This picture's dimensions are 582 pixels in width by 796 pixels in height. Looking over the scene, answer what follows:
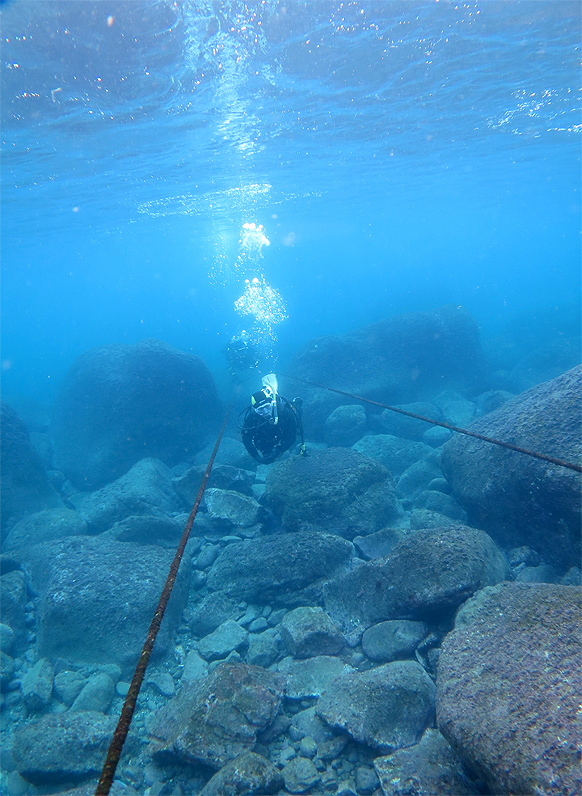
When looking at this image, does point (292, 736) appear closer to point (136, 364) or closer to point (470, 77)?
point (136, 364)

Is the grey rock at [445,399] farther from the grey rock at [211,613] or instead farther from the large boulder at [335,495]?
the grey rock at [211,613]

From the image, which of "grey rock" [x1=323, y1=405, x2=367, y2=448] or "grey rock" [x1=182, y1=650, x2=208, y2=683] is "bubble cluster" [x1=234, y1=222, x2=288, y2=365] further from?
"grey rock" [x1=182, y1=650, x2=208, y2=683]

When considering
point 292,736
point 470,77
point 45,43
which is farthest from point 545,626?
point 470,77

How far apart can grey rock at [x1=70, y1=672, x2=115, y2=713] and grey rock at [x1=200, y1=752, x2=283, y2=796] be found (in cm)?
226

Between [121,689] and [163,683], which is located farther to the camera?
[121,689]

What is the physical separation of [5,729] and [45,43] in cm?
1215

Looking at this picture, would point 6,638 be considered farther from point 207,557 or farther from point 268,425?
point 268,425

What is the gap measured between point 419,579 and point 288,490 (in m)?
3.25

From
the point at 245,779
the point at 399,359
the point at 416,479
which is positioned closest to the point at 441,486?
the point at 416,479

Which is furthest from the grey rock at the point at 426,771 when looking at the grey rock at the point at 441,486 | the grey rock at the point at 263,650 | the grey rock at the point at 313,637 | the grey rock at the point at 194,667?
the grey rock at the point at 441,486

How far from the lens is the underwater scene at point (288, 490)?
3.06 meters

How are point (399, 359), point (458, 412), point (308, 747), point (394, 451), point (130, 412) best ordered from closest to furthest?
point (308, 747) → point (394, 451) → point (458, 412) → point (130, 412) → point (399, 359)

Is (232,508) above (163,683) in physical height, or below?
below

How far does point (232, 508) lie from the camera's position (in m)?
7.14
